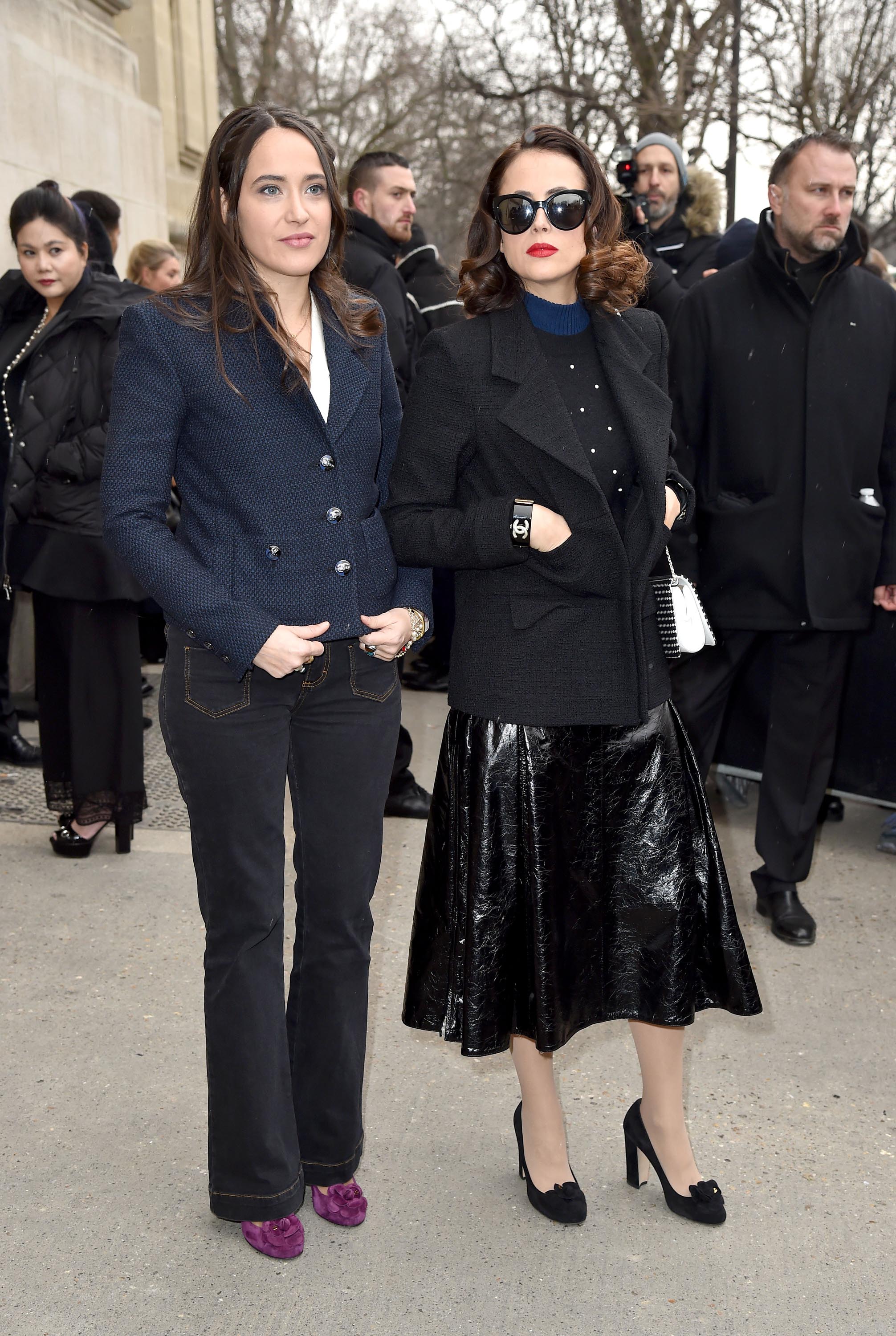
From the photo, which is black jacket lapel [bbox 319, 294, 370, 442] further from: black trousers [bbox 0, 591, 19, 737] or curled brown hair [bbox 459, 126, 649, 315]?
black trousers [bbox 0, 591, 19, 737]

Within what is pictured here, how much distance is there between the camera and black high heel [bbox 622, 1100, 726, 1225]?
294 cm

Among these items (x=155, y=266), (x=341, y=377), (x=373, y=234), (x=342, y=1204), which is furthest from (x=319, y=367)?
(x=155, y=266)

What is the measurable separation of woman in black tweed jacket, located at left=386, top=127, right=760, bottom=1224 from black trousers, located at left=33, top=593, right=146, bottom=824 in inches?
95.8

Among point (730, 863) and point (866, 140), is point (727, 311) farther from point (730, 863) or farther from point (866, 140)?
point (866, 140)

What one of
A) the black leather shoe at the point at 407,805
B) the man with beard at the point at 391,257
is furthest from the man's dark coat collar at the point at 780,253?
the black leather shoe at the point at 407,805

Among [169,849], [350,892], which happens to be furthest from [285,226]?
[169,849]

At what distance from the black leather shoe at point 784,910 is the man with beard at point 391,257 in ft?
4.90

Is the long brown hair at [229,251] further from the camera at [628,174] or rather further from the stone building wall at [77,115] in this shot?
the stone building wall at [77,115]

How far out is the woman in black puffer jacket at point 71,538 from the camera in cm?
493

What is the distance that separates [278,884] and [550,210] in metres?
1.38

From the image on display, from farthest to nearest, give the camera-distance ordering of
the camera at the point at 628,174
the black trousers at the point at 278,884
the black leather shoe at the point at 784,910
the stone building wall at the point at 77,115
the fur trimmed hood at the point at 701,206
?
the stone building wall at the point at 77,115
the fur trimmed hood at the point at 701,206
the camera at the point at 628,174
the black leather shoe at the point at 784,910
the black trousers at the point at 278,884

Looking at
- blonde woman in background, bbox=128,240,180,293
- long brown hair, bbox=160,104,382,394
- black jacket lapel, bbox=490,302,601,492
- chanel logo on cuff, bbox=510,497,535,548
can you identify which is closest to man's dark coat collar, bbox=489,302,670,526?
black jacket lapel, bbox=490,302,601,492

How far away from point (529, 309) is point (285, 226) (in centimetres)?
52

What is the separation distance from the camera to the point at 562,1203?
2.94 meters
